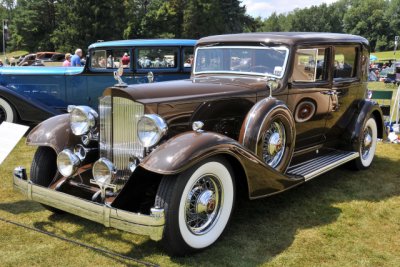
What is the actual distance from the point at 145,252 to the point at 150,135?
37.9 inches

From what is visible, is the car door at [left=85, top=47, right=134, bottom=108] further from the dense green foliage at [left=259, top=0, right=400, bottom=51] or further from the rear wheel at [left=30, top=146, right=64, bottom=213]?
the dense green foliage at [left=259, top=0, right=400, bottom=51]

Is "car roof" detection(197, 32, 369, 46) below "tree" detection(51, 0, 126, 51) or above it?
below

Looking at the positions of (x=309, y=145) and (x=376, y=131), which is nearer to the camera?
(x=309, y=145)

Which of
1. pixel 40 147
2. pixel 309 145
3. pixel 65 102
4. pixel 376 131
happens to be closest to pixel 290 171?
pixel 309 145

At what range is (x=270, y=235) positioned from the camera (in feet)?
11.9

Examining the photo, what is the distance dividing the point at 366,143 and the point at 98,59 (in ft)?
18.6

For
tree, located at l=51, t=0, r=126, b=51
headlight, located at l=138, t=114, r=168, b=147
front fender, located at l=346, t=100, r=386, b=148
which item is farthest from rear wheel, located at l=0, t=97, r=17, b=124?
tree, located at l=51, t=0, r=126, b=51

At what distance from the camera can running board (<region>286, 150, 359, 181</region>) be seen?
169 inches

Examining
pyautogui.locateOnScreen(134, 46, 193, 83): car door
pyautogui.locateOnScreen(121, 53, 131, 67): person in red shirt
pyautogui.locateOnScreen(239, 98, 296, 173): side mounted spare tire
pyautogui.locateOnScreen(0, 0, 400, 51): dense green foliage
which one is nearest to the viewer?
pyautogui.locateOnScreen(239, 98, 296, 173): side mounted spare tire

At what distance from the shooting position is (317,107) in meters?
4.87

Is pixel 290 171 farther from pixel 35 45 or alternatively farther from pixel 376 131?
pixel 35 45

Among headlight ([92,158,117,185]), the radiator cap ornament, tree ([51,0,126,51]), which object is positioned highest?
tree ([51,0,126,51])

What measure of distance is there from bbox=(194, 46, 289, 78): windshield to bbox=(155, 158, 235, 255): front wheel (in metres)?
1.63

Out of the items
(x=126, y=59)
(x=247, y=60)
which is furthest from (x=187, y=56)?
(x=247, y=60)
